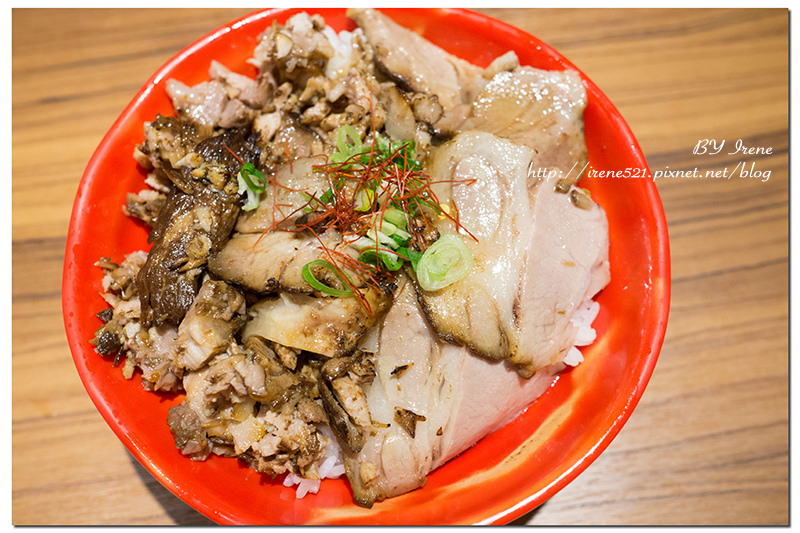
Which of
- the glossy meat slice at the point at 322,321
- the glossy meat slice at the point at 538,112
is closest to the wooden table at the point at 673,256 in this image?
the glossy meat slice at the point at 538,112

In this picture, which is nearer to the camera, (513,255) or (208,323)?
(208,323)

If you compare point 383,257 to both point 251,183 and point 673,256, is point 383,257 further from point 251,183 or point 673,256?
point 673,256

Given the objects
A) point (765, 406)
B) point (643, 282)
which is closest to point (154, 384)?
point (643, 282)

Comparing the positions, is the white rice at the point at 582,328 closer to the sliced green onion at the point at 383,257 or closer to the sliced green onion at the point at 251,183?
the sliced green onion at the point at 383,257

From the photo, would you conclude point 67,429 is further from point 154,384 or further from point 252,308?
point 252,308

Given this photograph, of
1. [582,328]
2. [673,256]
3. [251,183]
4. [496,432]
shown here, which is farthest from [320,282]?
[673,256]

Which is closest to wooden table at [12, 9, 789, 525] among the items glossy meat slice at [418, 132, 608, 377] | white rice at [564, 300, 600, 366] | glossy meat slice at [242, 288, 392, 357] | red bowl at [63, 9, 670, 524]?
red bowl at [63, 9, 670, 524]

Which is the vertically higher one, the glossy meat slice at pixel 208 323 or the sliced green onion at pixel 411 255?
the sliced green onion at pixel 411 255
